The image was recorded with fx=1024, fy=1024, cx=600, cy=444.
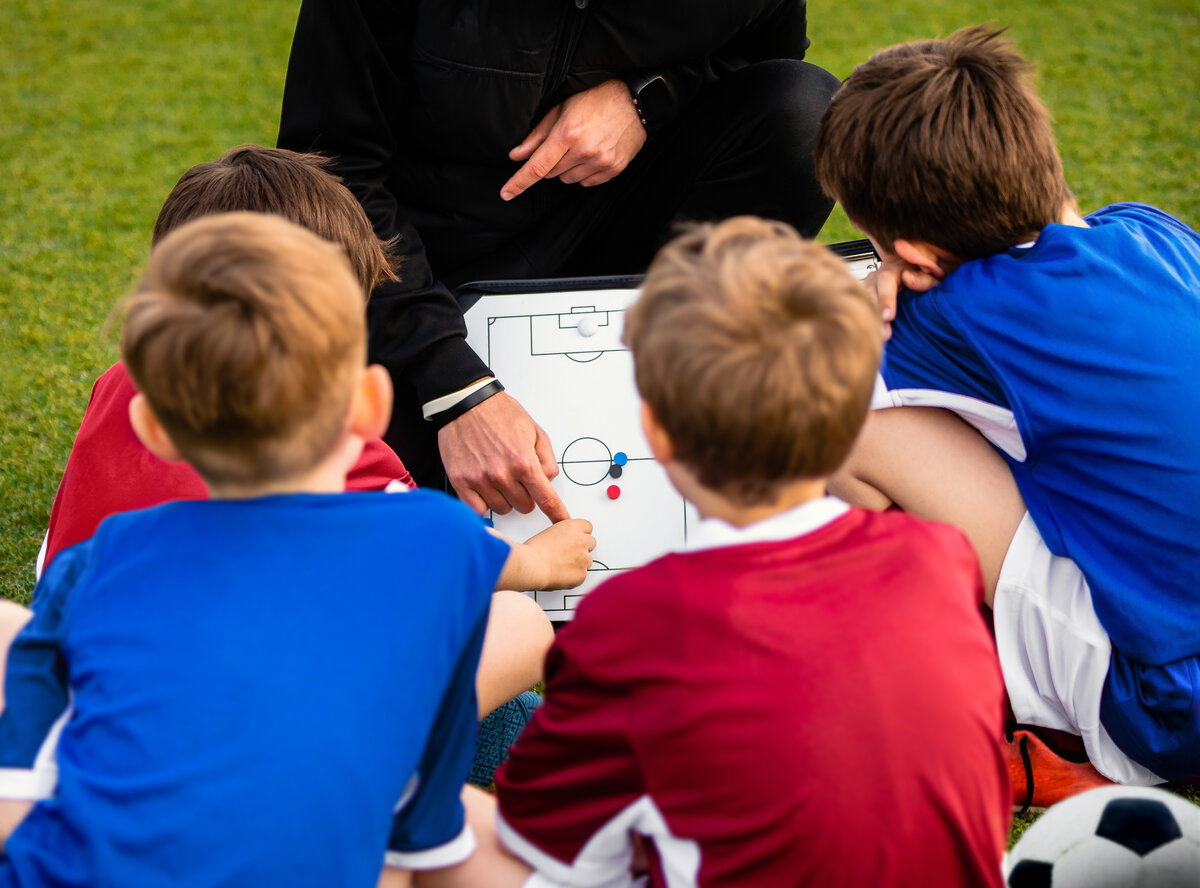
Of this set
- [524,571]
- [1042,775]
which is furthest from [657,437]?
[1042,775]

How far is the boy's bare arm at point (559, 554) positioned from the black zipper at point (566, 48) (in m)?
0.70

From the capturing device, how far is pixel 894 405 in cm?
137

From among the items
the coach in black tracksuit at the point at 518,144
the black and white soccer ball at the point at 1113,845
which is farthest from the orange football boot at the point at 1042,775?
the coach in black tracksuit at the point at 518,144

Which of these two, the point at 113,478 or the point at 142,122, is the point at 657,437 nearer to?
the point at 113,478

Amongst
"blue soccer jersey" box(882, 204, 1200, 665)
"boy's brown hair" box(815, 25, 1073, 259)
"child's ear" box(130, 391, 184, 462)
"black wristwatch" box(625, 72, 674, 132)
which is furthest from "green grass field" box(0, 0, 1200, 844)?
"blue soccer jersey" box(882, 204, 1200, 665)

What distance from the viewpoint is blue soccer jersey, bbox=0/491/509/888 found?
77 cm

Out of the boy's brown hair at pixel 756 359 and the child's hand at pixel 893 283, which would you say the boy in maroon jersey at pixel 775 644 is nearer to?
the boy's brown hair at pixel 756 359

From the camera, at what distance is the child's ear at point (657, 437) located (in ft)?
2.92

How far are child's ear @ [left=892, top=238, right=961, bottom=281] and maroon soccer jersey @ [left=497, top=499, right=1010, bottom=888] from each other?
1.95 ft

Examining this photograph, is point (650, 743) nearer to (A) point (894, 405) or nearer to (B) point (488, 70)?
(A) point (894, 405)

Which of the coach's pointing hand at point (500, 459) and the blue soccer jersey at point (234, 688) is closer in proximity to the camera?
the blue soccer jersey at point (234, 688)

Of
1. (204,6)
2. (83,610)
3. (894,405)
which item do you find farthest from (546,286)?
(204,6)

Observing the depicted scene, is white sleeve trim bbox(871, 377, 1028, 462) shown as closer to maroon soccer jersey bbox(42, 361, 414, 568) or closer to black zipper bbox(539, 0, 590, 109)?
black zipper bbox(539, 0, 590, 109)

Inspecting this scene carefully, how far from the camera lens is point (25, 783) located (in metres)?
0.85
